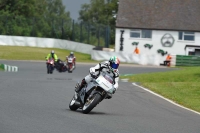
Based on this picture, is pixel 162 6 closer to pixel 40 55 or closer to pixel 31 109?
pixel 40 55

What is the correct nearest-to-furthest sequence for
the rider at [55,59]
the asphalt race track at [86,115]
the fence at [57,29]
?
the asphalt race track at [86,115] < the rider at [55,59] < the fence at [57,29]

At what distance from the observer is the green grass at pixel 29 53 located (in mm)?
55394

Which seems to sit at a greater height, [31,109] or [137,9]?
[137,9]

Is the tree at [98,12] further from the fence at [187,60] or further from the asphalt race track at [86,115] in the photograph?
the asphalt race track at [86,115]

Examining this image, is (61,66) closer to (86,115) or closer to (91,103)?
(91,103)

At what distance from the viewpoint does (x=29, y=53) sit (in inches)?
2290

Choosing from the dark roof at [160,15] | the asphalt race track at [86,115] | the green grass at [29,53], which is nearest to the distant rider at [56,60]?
the asphalt race track at [86,115]

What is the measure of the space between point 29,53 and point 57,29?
9968 millimetres

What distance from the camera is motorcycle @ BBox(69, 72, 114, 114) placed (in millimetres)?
13531

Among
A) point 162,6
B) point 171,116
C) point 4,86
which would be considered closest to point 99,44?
point 162,6

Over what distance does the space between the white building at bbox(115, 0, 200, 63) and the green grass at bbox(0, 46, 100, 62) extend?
4809 millimetres

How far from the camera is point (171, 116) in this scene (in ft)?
47.9

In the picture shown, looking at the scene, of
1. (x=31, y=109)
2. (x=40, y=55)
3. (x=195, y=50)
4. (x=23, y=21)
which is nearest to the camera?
(x=31, y=109)

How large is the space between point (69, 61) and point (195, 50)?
2583 cm
